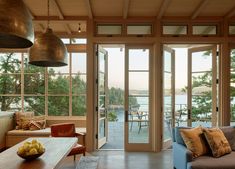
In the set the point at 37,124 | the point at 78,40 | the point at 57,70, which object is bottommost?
the point at 37,124

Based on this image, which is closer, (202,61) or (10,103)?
(202,61)

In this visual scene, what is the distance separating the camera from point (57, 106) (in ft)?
21.2

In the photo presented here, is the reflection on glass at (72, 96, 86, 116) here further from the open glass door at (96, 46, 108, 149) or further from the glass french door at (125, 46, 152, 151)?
the glass french door at (125, 46, 152, 151)

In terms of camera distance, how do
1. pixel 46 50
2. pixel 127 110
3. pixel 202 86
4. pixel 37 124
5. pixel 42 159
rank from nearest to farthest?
pixel 42 159, pixel 46 50, pixel 127 110, pixel 202 86, pixel 37 124

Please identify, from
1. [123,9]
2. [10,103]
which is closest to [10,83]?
[10,103]

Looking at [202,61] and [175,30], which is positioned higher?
[175,30]

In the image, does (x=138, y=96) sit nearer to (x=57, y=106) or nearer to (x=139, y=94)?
(x=139, y=94)

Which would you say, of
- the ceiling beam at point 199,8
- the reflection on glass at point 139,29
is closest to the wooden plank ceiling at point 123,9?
the ceiling beam at point 199,8

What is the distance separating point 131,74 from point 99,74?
79 cm

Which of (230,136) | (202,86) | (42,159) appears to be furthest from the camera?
(202,86)

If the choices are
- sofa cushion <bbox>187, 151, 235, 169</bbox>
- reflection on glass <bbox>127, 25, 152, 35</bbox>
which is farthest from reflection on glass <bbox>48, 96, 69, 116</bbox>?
sofa cushion <bbox>187, 151, 235, 169</bbox>

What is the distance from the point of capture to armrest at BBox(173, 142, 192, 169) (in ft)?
10.7

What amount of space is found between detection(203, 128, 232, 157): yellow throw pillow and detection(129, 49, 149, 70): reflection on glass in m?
2.33

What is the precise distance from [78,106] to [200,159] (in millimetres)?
3985
